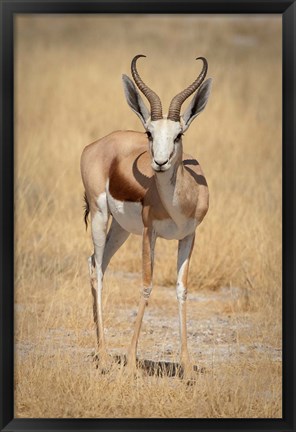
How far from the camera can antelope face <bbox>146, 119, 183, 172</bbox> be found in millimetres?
6250

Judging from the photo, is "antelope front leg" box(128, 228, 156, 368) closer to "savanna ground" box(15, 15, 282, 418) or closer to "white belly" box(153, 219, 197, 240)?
"white belly" box(153, 219, 197, 240)

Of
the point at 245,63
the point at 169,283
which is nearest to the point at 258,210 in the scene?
the point at 169,283

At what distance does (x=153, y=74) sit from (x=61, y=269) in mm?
9141

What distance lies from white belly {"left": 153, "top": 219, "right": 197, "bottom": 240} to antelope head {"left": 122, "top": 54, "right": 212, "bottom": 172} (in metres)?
0.49

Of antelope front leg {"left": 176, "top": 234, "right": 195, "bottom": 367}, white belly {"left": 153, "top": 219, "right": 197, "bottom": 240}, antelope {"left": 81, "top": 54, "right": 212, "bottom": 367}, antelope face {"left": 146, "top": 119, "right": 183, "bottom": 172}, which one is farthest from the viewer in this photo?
antelope front leg {"left": 176, "top": 234, "right": 195, "bottom": 367}

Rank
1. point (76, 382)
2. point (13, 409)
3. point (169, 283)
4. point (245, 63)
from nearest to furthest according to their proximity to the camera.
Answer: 1. point (13, 409)
2. point (76, 382)
3. point (169, 283)
4. point (245, 63)

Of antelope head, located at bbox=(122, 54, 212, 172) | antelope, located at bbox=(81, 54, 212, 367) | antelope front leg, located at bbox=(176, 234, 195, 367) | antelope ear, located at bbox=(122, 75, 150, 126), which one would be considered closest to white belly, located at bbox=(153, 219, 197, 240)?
antelope, located at bbox=(81, 54, 212, 367)

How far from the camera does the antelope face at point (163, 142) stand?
6250 millimetres

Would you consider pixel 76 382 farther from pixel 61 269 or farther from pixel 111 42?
pixel 111 42

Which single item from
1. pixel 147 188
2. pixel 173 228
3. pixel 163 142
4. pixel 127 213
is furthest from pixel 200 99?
pixel 127 213

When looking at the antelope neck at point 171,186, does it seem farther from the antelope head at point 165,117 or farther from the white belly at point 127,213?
the white belly at point 127,213

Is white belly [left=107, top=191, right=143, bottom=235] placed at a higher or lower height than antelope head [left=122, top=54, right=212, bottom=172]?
lower

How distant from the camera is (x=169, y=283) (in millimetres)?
9812

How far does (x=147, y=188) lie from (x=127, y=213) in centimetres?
31
